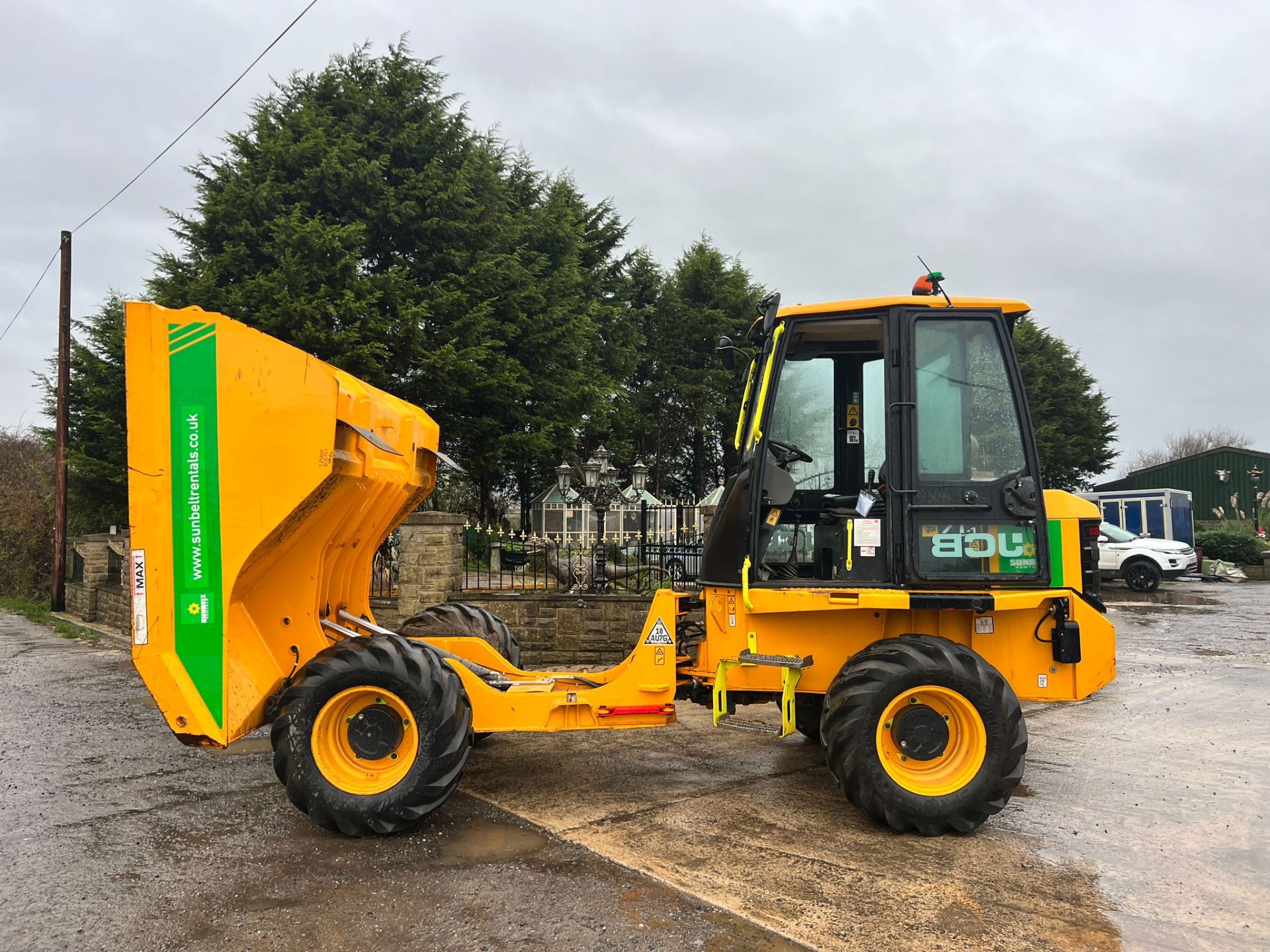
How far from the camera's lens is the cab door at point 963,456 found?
448 cm

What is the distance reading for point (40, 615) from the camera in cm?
1563

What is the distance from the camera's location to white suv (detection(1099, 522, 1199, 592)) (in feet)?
62.0

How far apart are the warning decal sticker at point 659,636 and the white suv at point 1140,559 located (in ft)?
57.9

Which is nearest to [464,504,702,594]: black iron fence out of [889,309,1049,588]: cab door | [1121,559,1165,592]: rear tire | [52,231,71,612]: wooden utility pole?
[889,309,1049,588]: cab door

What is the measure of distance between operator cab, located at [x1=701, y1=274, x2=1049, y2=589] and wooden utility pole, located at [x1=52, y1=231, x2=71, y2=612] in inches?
563

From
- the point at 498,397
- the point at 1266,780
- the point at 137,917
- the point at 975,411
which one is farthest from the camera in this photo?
the point at 498,397

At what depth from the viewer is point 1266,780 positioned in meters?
5.27

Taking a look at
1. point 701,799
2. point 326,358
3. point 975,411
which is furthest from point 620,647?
point 326,358

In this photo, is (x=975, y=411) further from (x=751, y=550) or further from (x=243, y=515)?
(x=243, y=515)

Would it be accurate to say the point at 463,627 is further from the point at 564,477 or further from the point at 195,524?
the point at 564,477

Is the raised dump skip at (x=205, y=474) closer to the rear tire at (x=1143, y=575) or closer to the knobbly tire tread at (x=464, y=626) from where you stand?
the knobbly tire tread at (x=464, y=626)

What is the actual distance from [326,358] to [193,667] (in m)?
10.5

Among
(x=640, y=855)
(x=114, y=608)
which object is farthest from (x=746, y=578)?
(x=114, y=608)

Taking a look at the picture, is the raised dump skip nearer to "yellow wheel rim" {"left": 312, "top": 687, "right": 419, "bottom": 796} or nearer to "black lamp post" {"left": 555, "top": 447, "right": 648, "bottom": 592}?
"yellow wheel rim" {"left": 312, "top": 687, "right": 419, "bottom": 796}
